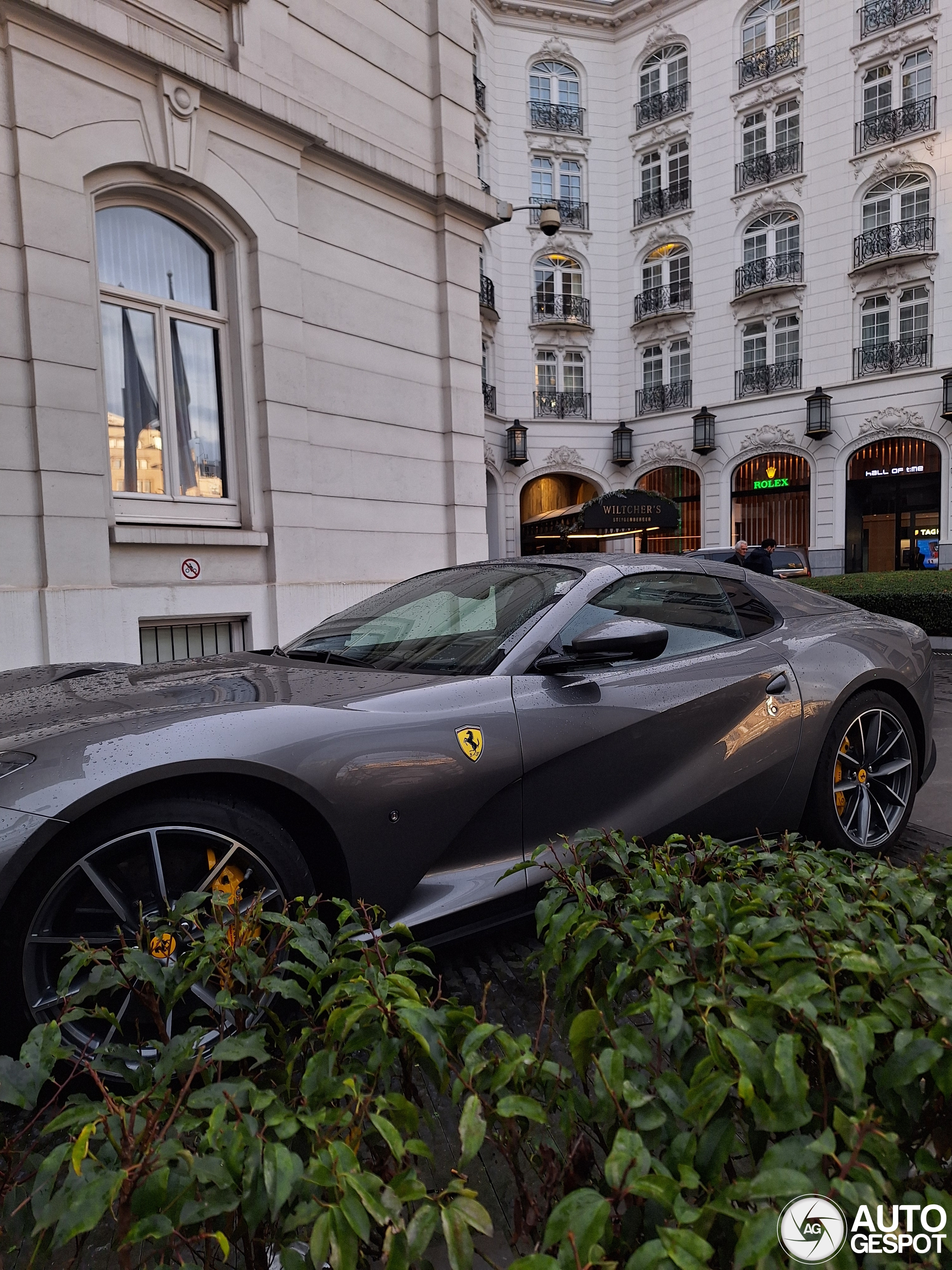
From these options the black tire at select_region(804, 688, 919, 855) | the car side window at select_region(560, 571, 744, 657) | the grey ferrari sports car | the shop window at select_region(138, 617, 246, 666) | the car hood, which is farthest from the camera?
the shop window at select_region(138, 617, 246, 666)

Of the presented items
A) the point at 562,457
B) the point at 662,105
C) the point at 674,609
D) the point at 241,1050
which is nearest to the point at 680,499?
the point at 562,457

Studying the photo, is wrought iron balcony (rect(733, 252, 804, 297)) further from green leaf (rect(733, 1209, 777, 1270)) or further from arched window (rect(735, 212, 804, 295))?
green leaf (rect(733, 1209, 777, 1270))

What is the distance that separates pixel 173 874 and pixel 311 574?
5.82 meters

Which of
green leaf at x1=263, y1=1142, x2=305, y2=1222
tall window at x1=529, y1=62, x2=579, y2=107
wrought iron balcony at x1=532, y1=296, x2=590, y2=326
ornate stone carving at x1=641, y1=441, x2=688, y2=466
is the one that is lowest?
green leaf at x1=263, y1=1142, x2=305, y2=1222

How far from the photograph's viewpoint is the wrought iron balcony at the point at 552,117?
26609 mm

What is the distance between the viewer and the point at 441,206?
357 inches

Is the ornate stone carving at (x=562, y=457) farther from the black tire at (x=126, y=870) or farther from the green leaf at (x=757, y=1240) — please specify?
the green leaf at (x=757, y=1240)

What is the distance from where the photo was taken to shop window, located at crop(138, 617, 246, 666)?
6.57 meters

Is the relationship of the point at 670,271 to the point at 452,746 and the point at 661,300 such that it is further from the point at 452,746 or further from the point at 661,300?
the point at 452,746

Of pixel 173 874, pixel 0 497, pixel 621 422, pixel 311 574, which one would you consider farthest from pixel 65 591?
pixel 621 422

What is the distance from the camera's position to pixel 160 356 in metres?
6.87

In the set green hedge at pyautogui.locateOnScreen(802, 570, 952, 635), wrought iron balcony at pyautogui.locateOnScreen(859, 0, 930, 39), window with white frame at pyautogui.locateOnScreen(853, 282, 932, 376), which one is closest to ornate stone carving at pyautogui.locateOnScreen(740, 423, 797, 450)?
window with white frame at pyautogui.locateOnScreen(853, 282, 932, 376)

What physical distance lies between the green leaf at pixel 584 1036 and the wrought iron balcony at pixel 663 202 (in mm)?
29647

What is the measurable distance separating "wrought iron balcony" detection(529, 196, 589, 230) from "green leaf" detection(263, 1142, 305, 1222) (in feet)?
96.6
